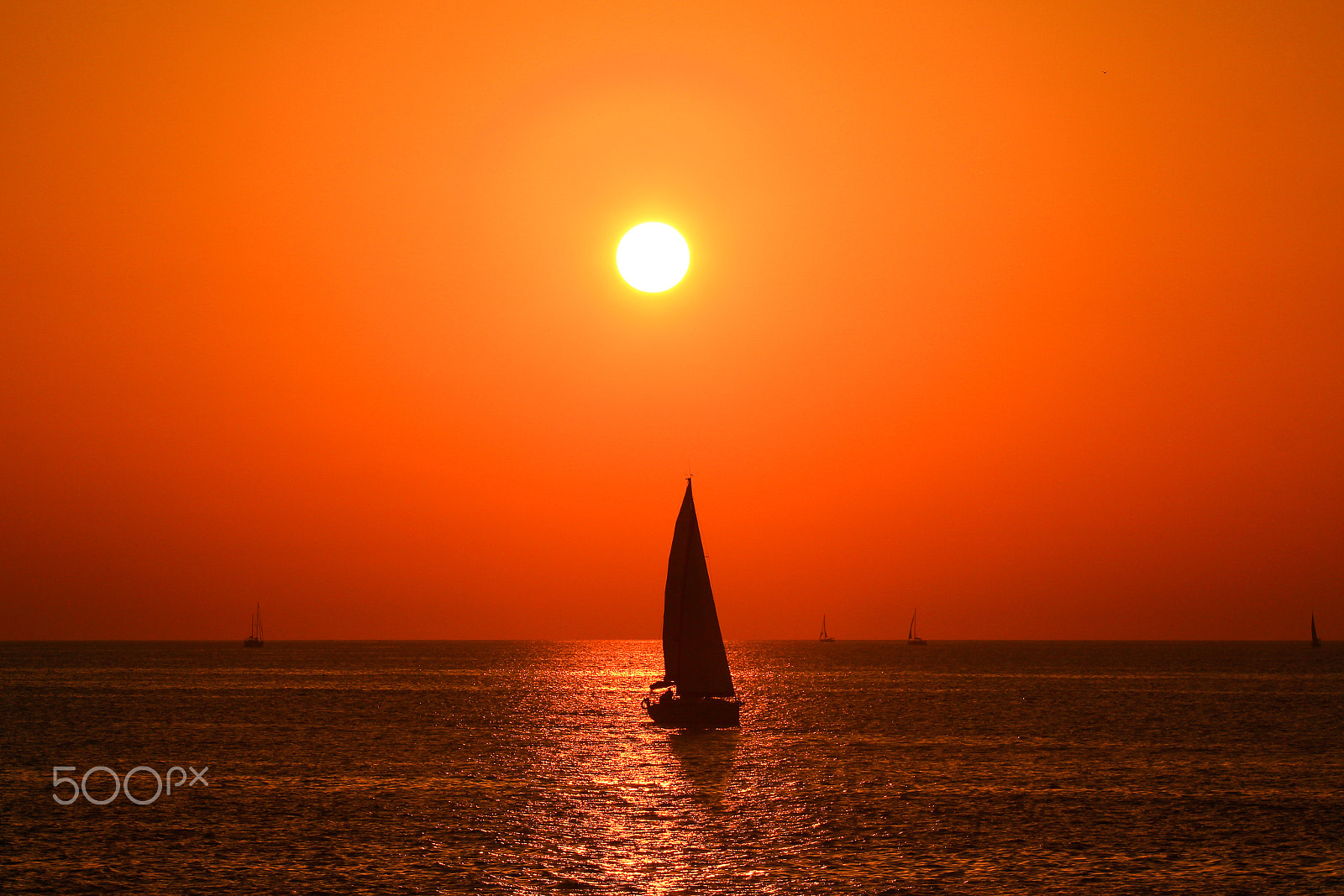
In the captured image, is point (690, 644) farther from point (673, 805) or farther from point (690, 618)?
point (673, 805)

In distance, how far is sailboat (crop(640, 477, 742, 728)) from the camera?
7344cm

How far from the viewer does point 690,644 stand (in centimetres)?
7544

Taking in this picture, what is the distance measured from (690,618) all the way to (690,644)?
183 centimetres

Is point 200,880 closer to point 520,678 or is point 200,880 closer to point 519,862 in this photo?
point 519,862

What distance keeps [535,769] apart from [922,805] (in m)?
22.3

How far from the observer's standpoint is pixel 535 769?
66125 millimetres

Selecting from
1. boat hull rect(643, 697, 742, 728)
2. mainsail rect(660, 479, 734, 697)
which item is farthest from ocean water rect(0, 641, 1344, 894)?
mainsail rect(660, 479, 734, 697)

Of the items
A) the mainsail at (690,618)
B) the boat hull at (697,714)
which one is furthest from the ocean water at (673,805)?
the mainsail at (690,618)

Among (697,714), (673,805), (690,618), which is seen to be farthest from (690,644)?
(673,805)

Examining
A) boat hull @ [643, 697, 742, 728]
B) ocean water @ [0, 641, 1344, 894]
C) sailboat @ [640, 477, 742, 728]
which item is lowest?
ocean water @ [0, 641, 1344, 894]

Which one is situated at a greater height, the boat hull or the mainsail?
the mainsail

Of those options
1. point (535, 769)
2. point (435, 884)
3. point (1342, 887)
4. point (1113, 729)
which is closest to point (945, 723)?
point (1113, 729)

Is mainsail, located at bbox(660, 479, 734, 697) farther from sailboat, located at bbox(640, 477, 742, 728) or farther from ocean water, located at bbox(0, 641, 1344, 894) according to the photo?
ocean water, located at bbox(0, 641, 1344, 894)

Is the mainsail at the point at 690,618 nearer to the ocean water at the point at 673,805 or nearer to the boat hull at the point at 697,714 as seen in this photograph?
the boat hull at the point at 697,714
